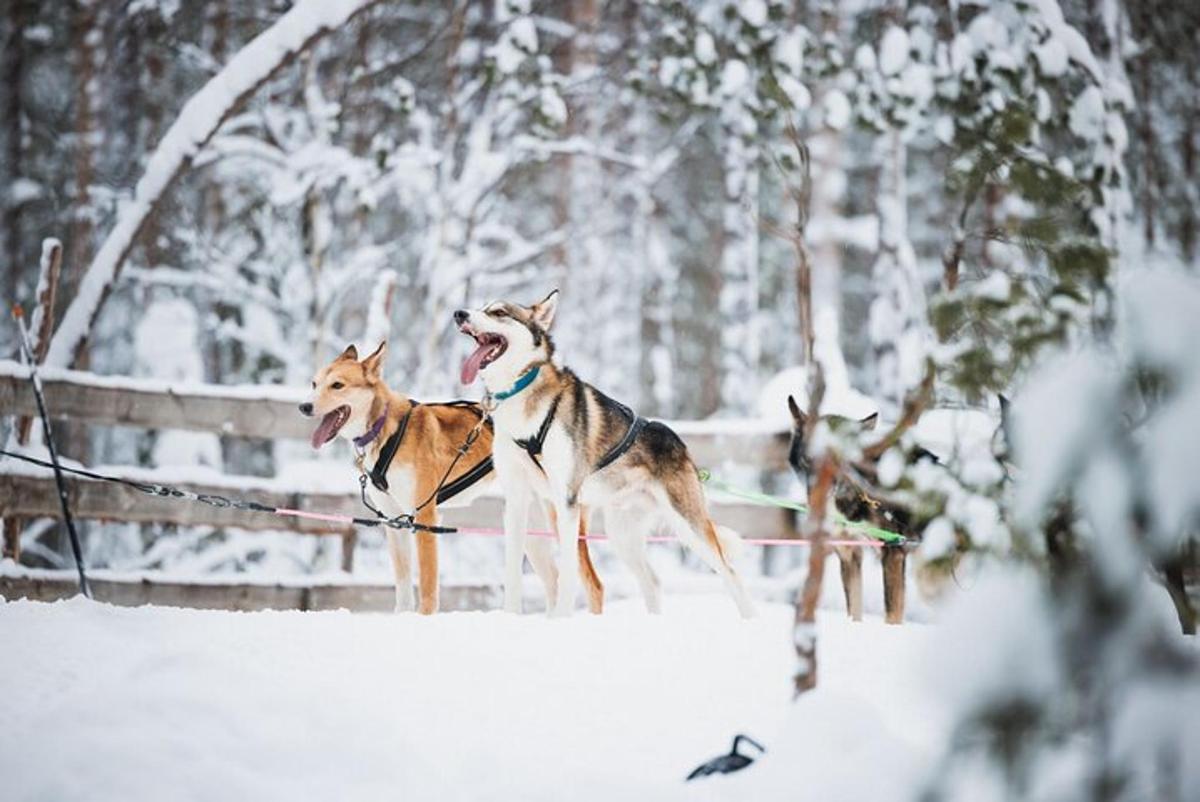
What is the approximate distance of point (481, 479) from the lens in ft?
16.1

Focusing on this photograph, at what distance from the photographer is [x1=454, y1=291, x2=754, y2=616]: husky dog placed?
13.9ft

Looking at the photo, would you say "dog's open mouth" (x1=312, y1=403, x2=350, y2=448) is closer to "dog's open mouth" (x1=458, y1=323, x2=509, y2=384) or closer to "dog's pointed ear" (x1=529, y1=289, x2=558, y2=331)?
"dog's open mouth" (x1=458, y1=323, x2=509, y2=384)

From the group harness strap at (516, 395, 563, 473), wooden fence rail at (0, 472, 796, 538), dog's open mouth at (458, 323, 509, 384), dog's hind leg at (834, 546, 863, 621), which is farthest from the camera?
wooden fence rail at (0, 472, 796, 538)

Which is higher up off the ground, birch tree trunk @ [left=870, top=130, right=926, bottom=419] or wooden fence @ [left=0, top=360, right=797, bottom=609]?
birch tree trunk @ [left=870, top=130, right=926, bottom=419]

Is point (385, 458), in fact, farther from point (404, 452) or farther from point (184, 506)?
point (184, 506)

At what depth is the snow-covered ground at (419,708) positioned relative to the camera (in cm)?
225

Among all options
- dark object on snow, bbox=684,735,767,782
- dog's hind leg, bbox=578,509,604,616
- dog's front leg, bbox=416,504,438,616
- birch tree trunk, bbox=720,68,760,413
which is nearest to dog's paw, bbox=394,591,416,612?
dog's front leg, bbox=416,504,438,616

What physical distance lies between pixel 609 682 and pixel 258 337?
8550mm

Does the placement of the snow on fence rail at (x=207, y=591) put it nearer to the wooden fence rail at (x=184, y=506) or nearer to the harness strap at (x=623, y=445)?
the wooden fence rail at (x=184, y=506)

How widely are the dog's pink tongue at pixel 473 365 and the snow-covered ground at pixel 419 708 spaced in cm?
97

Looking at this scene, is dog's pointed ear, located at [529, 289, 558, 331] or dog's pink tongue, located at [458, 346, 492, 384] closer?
dog's pink tongue, located at [458, 346, 492, 384]

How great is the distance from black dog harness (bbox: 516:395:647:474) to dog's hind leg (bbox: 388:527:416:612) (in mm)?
886

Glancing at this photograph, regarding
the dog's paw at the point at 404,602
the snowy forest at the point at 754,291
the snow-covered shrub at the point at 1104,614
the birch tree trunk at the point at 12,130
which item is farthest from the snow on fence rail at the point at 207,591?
the birch tree trunk at the point at 12,130

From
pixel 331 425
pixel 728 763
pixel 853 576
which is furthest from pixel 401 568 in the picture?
pixel 728 763
